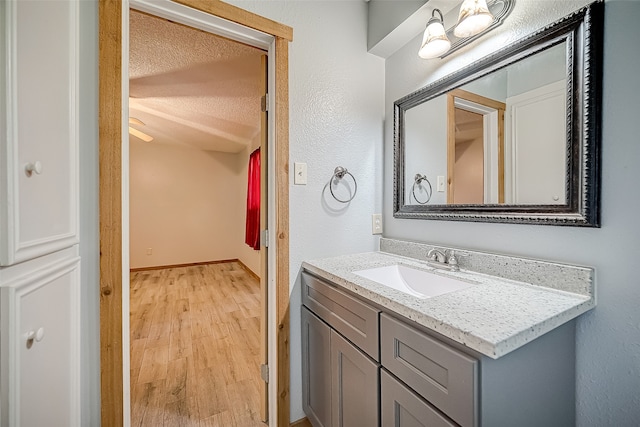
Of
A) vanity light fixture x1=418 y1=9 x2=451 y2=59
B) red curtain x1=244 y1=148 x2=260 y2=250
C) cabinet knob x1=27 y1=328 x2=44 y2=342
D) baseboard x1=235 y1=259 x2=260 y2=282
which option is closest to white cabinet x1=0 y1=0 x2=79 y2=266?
cabinet knob x1=27 y1=328 x2=44 y2=342

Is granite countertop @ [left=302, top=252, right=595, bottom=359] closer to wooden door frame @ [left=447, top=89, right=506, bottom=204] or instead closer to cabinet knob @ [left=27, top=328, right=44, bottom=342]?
wooden door frame @ [left=447, top=89, right=506, bottom=204]

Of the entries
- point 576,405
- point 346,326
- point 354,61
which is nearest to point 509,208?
point 576,405

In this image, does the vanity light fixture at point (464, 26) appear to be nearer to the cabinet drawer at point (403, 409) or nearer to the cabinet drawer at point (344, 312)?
the cabinet drawer at point (344, 312)

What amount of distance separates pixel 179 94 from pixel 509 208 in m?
2.78

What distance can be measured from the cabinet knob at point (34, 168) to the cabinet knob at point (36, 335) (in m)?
0.40

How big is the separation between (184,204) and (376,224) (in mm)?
4309

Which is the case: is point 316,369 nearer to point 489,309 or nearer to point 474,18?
point 489,309

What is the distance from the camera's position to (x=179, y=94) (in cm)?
251

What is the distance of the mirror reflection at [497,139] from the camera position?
93cm

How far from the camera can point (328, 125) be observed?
1481 mm

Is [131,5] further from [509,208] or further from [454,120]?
[509,208]

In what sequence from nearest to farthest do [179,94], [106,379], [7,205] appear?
1. [7,205]
2. [106,379]
3. [179,94]

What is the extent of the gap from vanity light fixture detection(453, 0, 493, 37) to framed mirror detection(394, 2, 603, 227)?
0.13 m

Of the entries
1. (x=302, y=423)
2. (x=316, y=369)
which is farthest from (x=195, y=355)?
(x=316, y=369)
